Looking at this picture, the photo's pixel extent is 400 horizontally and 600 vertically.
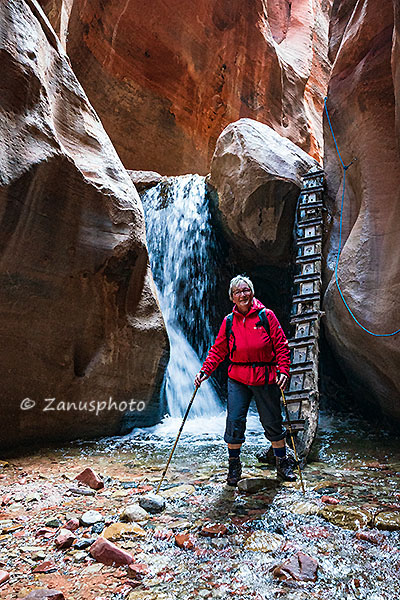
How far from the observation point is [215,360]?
406cm

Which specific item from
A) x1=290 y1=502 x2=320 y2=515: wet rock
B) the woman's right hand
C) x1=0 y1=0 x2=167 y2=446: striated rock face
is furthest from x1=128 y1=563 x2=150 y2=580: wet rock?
x1=0 y1=0 x2=167 y2=446: striated rock face

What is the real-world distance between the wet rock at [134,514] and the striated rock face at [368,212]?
3.62 meters

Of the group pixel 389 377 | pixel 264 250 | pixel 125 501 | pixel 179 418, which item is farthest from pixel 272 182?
pixel 125 501

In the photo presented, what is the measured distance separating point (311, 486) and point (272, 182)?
5613 millimetres

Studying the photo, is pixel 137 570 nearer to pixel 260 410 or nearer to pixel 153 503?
pixel 153 503

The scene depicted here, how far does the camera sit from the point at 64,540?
8.42 ft

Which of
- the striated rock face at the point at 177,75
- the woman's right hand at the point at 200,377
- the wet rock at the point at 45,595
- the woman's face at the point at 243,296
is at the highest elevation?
the striated rock face at the point at 177,75

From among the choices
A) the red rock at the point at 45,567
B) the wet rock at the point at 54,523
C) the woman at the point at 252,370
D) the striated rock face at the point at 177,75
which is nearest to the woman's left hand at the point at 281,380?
the woman at the point at 252,370

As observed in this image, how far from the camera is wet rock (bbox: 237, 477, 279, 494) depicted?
3.69 metres

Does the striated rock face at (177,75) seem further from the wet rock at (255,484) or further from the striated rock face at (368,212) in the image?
the wet rock at (255,484)

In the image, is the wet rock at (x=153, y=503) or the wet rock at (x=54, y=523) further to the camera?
the wet rock at (x=153, y=503)

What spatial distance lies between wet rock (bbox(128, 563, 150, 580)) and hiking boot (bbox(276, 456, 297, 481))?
1.97 meters

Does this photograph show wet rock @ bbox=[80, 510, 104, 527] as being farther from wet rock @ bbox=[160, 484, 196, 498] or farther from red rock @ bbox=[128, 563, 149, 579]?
wet rock @ bbox=[160, 484, 196, 498]

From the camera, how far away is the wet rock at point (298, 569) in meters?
2.23
